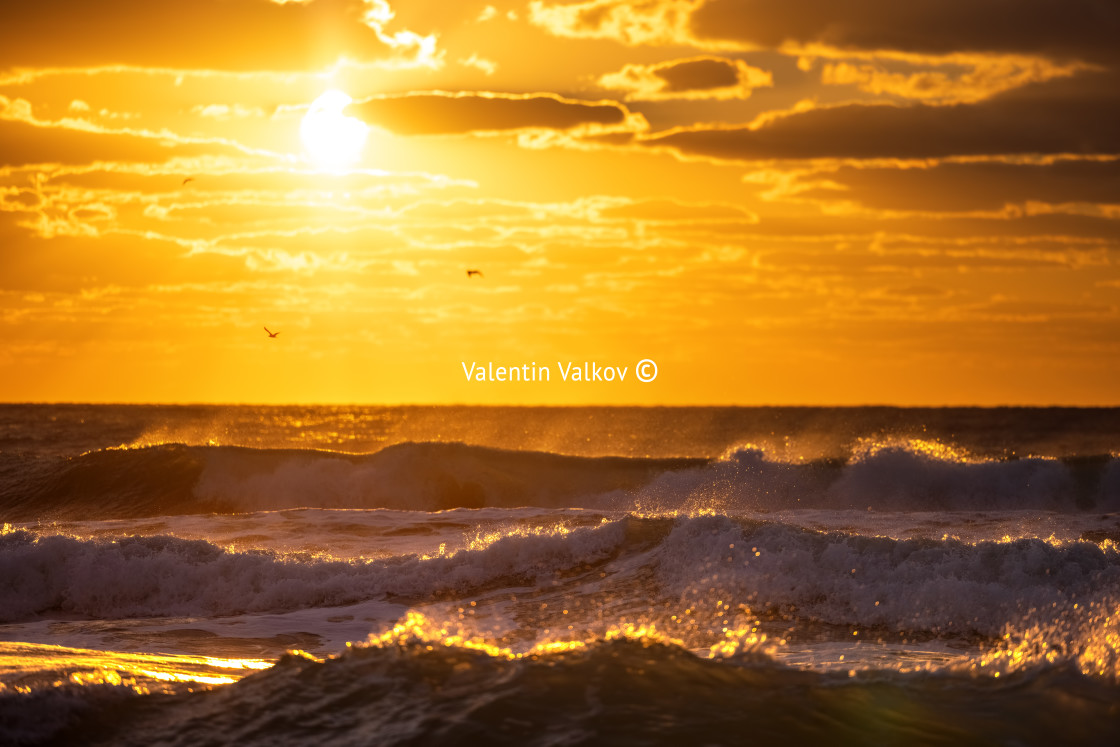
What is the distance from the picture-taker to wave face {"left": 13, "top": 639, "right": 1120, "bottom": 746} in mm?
7047

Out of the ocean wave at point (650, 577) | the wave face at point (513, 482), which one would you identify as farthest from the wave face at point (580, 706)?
the wave face at point (513, 482)

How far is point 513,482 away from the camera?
33.6 metres

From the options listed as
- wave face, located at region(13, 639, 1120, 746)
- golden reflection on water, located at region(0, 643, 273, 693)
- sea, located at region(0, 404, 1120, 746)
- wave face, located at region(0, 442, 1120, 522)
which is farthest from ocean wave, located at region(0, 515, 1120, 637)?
wave face, located at region(0, 442, 1120, 522)

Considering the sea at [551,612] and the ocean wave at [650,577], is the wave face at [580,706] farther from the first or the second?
the ocean wave at [650,577]

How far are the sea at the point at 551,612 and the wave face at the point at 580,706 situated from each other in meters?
0.02

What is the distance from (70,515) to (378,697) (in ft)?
80.3

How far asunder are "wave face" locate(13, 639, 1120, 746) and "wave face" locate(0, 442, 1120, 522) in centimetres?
2218

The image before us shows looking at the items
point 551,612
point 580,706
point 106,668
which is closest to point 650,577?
point 551,612

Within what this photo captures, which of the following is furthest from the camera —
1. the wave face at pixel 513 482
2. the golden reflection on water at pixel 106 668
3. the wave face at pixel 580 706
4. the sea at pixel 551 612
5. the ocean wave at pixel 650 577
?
the wave face at pixel 513 482

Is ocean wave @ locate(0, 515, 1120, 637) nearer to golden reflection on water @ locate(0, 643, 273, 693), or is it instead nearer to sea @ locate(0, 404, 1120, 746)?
sea @ locate(0, 404, 1120, 746)

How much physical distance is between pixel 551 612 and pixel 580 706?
247 inches

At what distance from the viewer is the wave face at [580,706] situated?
277 inches

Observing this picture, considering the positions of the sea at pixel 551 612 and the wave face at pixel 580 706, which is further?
the sea at pixel 551 612

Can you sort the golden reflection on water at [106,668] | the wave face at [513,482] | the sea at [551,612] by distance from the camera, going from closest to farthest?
1. the sea at [551,612]
2. the golden reflection on water at [106,668]
3. the wave face at [513,482]
